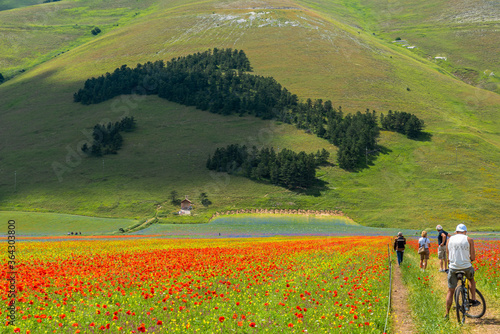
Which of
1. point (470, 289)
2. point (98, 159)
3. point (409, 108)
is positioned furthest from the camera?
point (409, 108)

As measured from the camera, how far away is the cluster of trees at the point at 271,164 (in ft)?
437

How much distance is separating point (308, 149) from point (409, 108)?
59.8 meters

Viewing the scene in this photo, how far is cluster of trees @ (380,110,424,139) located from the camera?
16400cm

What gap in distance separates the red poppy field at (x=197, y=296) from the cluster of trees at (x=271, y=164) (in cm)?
10799

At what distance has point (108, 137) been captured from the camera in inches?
6442

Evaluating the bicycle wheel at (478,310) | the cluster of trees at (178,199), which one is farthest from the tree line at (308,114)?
the bicycle wheel at (478,310)

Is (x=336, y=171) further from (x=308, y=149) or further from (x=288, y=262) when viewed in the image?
(x=288, y=262)

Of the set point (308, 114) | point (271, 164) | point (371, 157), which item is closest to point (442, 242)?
point (271, 164)

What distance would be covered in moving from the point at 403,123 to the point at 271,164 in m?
63.8

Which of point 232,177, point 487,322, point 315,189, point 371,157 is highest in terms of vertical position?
point 487,322

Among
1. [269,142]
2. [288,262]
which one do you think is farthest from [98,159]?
[288,262]

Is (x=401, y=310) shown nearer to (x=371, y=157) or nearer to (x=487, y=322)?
(x=487, y=322)

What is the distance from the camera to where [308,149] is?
15400 cm

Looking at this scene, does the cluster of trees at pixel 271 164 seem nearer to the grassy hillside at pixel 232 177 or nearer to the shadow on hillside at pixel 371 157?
the grassy hillside at pixel 232 177
